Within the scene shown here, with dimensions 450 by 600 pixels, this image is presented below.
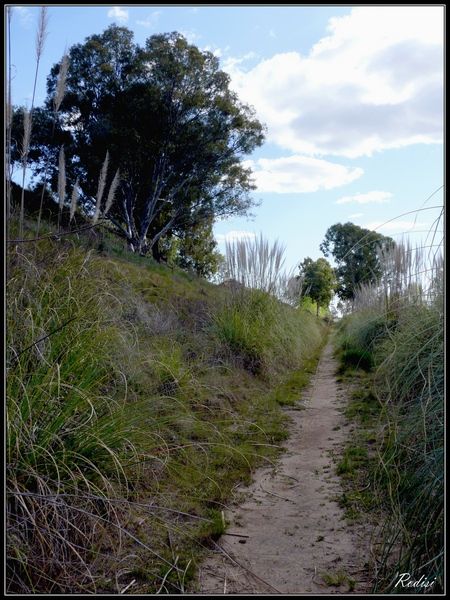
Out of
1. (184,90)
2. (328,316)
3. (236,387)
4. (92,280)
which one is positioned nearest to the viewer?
(92,280)

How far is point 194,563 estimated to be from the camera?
6.48 ft

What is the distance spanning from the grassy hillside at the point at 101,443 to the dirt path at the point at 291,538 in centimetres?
11

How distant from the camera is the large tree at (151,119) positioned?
15.9m

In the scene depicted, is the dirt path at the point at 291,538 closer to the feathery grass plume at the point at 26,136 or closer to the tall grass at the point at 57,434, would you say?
the tall grass at the point at 57,434

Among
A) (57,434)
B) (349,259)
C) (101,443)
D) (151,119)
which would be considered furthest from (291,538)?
(151,119)

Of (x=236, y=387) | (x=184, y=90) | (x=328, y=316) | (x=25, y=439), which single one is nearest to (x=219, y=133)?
(x=184, y=90)

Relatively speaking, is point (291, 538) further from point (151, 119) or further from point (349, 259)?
point (151, 119)

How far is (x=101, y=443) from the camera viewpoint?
2.14 metres

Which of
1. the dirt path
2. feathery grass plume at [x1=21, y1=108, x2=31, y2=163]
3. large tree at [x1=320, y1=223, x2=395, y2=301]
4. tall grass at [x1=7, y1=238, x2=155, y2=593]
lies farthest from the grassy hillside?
large tree at [x1=320, y1=223, x2=395, y2=301]

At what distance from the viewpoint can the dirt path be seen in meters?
1.87

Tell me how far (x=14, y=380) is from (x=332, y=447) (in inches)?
85.6

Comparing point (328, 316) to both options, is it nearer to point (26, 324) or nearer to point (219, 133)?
point (219, 133)

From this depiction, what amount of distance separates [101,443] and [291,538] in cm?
90

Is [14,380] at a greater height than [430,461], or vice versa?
[14,380]
